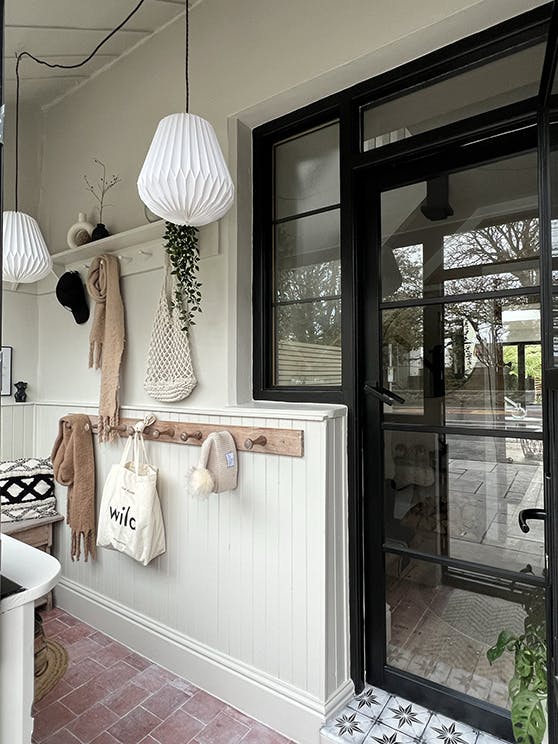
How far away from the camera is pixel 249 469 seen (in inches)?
74.0

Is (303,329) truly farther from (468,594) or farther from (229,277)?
(468,594)

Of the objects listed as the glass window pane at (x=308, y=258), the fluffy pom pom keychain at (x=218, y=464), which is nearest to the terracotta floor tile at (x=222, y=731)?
the fluffy pom pom keychain at (x=218, y=464)

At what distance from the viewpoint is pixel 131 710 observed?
6.16 ft

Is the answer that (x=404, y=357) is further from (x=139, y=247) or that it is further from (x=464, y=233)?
(x=139, y=247)

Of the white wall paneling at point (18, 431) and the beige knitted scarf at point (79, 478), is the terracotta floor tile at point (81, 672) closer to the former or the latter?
the beige knitted scarf at point (79, 478)

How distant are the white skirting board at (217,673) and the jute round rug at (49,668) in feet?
2.16

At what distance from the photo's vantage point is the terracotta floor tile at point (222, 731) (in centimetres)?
171

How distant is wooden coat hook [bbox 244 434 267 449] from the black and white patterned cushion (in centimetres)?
159

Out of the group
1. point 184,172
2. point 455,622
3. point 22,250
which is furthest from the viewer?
point 22,250

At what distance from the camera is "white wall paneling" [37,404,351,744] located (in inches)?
66.9

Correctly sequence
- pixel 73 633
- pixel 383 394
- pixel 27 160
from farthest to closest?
pixel 27 160 → pixel 73 633 → pixel 383 394

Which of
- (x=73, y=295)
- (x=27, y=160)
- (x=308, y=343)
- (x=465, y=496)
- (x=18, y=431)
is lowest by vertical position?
(x=465, y=496)

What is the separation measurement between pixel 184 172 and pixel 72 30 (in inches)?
61.3

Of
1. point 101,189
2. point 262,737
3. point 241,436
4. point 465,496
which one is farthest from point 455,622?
point 101,189
